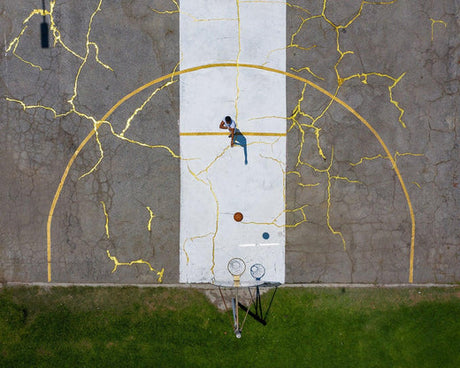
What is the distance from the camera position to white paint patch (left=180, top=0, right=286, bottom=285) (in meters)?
8.03

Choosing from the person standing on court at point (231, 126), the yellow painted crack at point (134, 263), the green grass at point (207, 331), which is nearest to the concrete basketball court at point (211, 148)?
the yellow painted crack at point (134, 263)

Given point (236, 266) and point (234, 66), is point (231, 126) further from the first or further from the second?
point (236, 266)

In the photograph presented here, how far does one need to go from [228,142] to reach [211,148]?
40cm

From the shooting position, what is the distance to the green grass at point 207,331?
7809mm

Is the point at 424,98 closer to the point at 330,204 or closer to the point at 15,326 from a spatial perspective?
the point at 330,204

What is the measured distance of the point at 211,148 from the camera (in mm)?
8055

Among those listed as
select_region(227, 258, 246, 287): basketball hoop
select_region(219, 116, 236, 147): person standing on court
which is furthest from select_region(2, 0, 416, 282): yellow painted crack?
select_region(227, 258, 246, 287): basketball hoop

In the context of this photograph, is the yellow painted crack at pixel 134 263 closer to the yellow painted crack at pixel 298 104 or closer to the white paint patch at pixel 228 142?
the yellow painted crack at pixel 298 104

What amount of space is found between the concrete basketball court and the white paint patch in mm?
31

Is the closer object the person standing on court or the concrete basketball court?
the person standing on court

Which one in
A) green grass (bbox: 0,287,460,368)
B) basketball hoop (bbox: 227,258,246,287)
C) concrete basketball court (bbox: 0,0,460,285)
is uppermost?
concrete basketball court (bbox: 0,0,460,285)

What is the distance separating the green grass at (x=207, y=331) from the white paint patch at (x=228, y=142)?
85 centimetres

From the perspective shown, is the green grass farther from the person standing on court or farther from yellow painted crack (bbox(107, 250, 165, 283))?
the person standing on court

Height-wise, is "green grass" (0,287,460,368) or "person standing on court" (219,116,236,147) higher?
"person standing on court" (219,116,236,147)
